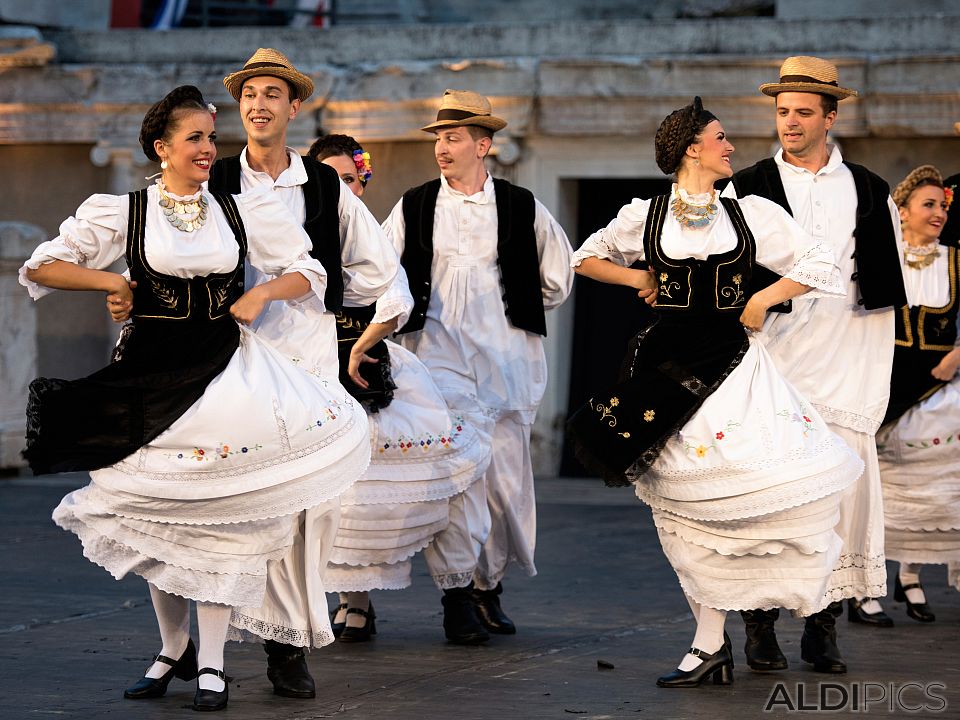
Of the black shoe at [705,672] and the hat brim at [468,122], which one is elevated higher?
the hat brim at [468,122]

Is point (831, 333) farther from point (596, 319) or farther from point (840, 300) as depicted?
point (596, 319)

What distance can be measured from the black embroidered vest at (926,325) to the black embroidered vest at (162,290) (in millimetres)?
3021

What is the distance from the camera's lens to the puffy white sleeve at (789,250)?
5.29m

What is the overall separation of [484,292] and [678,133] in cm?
143

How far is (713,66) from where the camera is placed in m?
10.7

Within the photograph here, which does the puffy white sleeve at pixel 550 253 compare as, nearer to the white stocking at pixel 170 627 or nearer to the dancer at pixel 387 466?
the dancer at pixel 387 466

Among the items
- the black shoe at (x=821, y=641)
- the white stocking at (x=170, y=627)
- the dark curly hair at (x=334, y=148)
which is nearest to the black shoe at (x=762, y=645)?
the black shoe at (x=821, y=641)

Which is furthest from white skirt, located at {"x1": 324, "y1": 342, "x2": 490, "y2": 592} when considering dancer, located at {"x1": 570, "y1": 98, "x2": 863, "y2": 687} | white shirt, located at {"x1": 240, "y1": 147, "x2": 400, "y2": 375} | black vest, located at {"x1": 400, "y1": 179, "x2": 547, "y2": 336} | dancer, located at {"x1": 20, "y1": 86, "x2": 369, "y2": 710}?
dancer, located at {"x1": 20, "y1": 86, "x2": 369, "y2": 710}

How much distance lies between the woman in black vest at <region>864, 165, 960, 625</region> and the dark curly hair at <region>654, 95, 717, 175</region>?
1.70 meters

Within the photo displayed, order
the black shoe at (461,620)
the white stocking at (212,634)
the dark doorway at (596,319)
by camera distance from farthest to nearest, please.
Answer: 1. the dark doorway at (596,319)
2. the black shoe at (461,620)
3. the white stocking at (212,634)

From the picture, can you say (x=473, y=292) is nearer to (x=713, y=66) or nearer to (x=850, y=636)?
(x=850, y=636)

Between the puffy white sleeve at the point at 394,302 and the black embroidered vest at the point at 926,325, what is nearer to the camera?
the puffy white sleeve at the point at 394,302

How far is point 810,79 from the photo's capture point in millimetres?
5879

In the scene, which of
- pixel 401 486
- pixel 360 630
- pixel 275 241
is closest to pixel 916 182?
pixel 401 486
